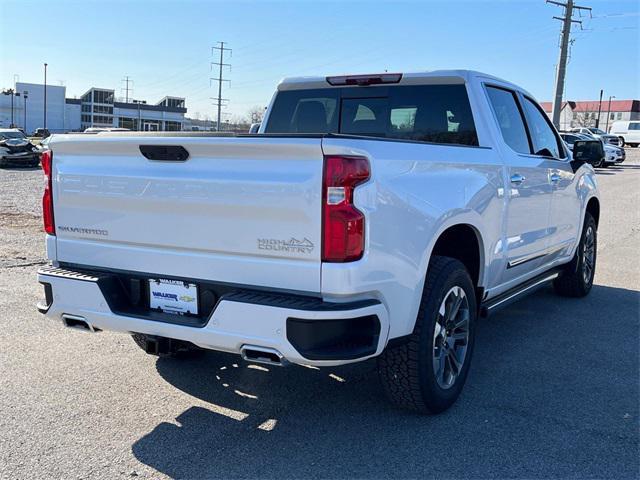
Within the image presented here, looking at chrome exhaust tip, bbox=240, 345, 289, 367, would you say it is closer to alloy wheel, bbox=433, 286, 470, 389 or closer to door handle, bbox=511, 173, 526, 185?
alloy wheel, bbox=433, 286, 470, 389

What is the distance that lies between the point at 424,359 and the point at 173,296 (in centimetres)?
141

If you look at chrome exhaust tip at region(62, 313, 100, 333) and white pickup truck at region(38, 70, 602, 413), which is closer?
white pickup truck at region(38, 70, 602, 413)

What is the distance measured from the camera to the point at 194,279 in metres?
3.31

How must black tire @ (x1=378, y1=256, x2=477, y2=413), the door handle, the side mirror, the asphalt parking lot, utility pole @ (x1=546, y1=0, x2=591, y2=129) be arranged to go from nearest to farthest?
1. the asphalt parking lot
2. black tire @ (x1=378, y1=256, x2=477, y2=413)
3. the door handle
4. the side mirror
5. utility pole @ (x1=546, y1=0, x2=591, y2=129)

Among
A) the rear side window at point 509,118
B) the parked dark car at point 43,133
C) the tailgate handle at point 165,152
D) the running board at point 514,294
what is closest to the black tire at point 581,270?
the running board at point 514,294

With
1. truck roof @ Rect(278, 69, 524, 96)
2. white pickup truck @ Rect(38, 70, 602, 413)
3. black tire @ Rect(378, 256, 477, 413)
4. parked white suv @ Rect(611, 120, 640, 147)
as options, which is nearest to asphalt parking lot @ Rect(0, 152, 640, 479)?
black tire @ Rect(378, 256, 477, 413)

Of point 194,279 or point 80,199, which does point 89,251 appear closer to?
point 80,199

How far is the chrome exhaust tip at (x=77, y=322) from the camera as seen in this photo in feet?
11.8

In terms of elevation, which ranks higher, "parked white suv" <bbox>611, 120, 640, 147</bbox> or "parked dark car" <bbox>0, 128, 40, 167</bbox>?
"parked white suv" <bbox>611, 120, 640, 147</bbox>

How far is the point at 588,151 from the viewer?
6051mm

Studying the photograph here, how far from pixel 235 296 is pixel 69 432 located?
1.30 meters

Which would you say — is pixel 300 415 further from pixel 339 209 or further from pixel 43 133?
pixel 43 133

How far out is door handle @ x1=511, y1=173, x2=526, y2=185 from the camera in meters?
4.57

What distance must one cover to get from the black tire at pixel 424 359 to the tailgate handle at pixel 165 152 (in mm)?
1490
